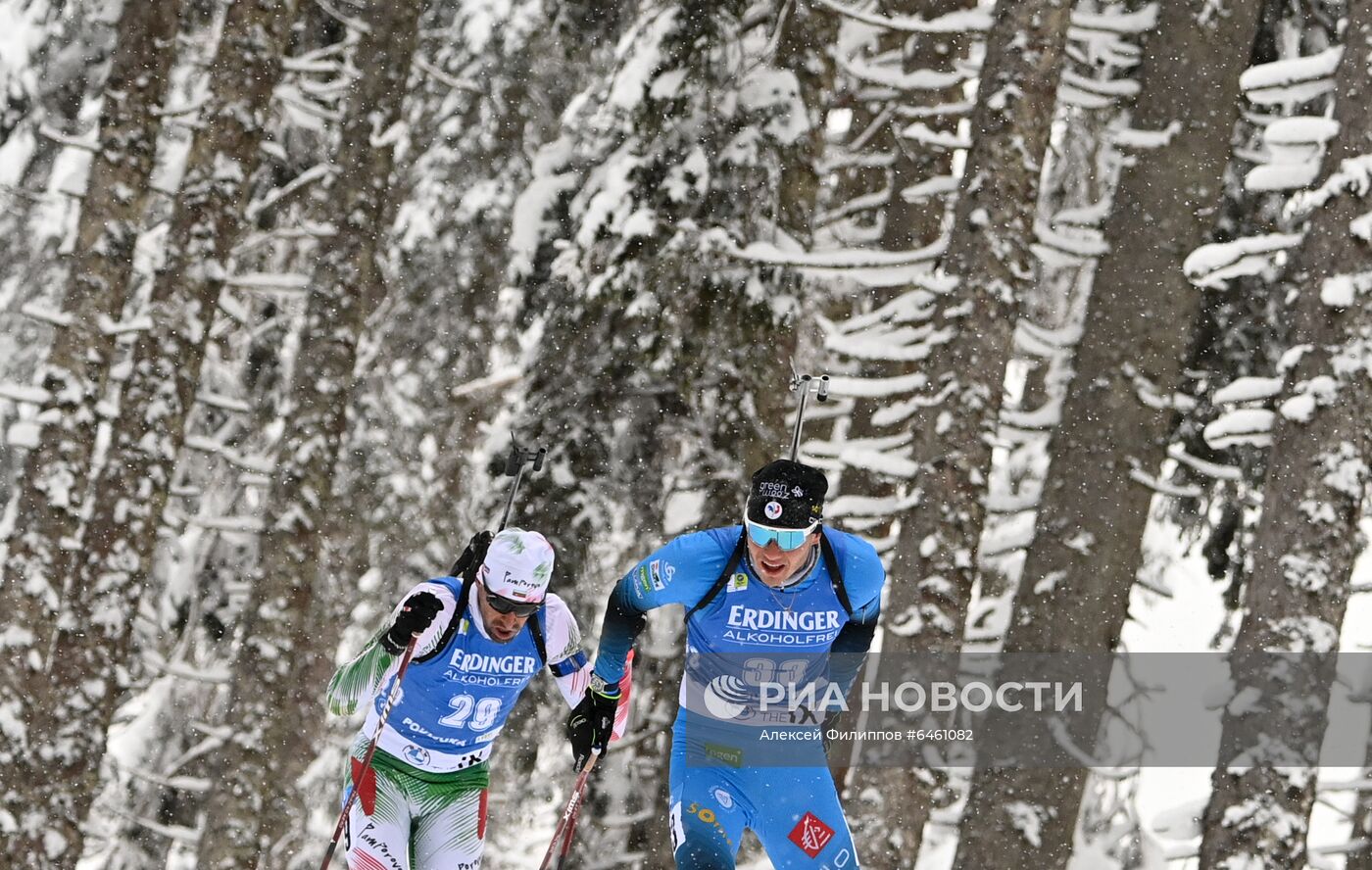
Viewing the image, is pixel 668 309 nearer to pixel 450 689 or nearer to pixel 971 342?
pixel 971 342

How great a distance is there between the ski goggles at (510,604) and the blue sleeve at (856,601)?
1368mm

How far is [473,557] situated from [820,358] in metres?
6.36

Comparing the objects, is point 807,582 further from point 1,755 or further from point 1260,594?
point 1,755

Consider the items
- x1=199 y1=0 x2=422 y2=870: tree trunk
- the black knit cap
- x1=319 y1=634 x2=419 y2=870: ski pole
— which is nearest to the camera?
the black knit cap

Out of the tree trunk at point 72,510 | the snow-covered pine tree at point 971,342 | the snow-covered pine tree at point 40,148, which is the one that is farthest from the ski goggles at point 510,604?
the snow-covered pine tree at point 40,148

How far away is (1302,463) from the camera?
7672 millimetres

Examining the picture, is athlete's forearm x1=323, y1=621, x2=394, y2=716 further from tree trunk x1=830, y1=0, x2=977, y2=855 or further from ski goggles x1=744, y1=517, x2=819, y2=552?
tree trunk x1=830, y1=0, x2=977, y2=855

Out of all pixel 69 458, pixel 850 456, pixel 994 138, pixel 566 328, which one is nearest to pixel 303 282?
pixel 69 458

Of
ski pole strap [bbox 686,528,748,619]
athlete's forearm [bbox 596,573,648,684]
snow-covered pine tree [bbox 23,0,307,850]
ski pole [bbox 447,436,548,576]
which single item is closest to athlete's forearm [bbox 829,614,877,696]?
ski pole strap [bbox 686,528,748,619]

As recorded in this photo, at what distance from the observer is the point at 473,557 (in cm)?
657

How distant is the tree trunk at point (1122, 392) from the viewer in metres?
10.3

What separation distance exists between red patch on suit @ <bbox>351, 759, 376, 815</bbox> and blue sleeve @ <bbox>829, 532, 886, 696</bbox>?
7.35 feet

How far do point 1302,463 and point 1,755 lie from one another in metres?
8.71

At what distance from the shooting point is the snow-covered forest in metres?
8.29
